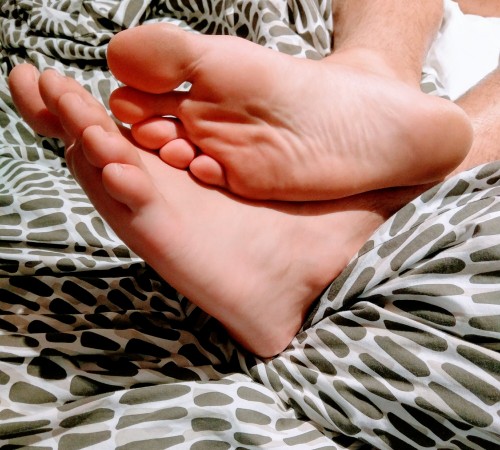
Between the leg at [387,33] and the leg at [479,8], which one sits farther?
the leg at [479,8]

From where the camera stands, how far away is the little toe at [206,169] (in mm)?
530

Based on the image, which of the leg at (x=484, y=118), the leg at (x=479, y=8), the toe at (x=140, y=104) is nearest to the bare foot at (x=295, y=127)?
the toe at (x=140, y=104)

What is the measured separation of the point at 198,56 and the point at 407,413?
1.29 feet

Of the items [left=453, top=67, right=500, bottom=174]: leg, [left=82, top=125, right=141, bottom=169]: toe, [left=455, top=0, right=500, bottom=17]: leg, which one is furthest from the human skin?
[left=455, top=0, right=500, bottom=17]: leg

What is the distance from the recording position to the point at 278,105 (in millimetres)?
533

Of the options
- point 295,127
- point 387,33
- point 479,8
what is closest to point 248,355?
point 295,127

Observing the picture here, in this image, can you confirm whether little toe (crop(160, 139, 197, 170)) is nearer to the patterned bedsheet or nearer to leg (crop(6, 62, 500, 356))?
leg (crop(6, 62, 500, 356))

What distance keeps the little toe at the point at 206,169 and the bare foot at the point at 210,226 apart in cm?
1

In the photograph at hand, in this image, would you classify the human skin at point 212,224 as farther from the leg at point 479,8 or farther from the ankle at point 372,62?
the leg at point 479,8

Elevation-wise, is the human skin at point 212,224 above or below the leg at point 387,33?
below

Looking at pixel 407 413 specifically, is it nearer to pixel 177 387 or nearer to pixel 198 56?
pixel 177 387

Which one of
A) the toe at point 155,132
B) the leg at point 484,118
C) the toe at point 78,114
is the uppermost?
the leg at point 484,118

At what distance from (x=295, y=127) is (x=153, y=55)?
0.17 meters

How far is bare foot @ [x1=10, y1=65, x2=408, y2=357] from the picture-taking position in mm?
444
